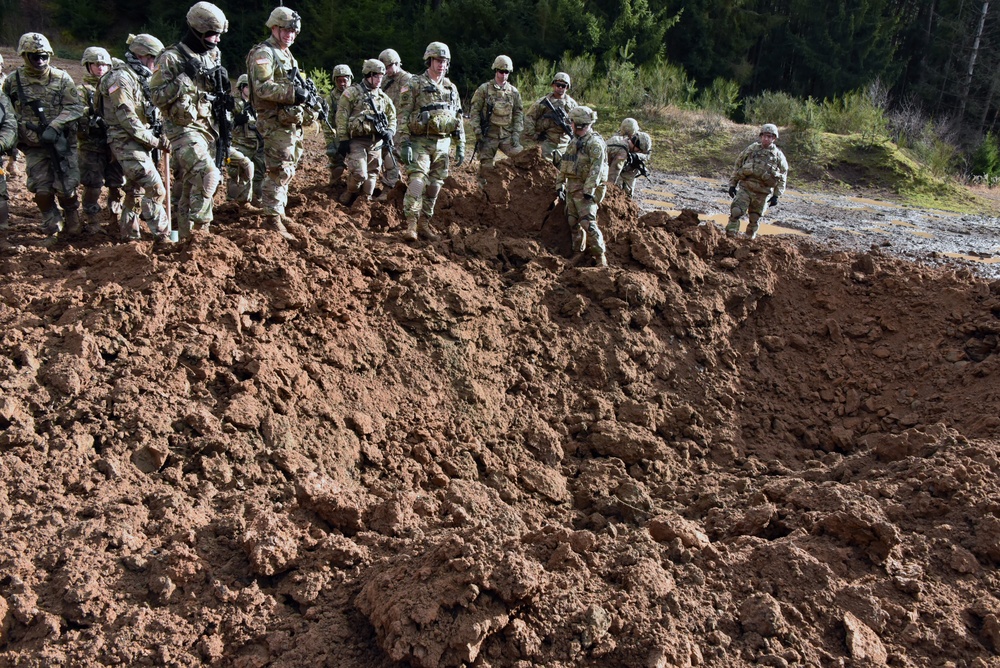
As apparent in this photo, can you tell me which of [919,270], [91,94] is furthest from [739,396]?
[91,94]

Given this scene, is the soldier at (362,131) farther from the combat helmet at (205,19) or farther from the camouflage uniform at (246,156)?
the combat helmet at (205,19)

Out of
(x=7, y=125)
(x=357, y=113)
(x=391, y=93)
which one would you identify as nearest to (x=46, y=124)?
(x=7, y=125)

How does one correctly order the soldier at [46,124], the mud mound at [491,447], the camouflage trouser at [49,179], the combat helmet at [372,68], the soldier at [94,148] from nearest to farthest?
the mud mound at [491,447] < the soldier at [46,124] < the camouflage trouser at [49,179] < the soldier at [94,148] < the combat helmet at [372,68]

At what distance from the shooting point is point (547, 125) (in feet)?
32.2

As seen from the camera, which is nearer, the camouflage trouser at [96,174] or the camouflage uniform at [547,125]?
the camouflage trouser at [96,174]

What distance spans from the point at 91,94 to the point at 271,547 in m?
5.51

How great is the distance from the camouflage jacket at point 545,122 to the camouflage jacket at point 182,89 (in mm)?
4344

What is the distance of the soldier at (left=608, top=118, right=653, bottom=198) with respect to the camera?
966cm

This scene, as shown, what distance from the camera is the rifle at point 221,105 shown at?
21.2 feet

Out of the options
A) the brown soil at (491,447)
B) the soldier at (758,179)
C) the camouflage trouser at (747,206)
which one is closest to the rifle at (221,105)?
the brown soil at (491,447)

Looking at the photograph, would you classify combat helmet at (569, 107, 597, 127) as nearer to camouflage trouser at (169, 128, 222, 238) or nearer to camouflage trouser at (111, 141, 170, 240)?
camouflage trouser at (169, 128, 222, 238)

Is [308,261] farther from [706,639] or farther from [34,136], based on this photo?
[706,639]

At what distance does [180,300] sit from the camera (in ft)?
18.0

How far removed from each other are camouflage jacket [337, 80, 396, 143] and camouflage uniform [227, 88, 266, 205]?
85 centimetres
